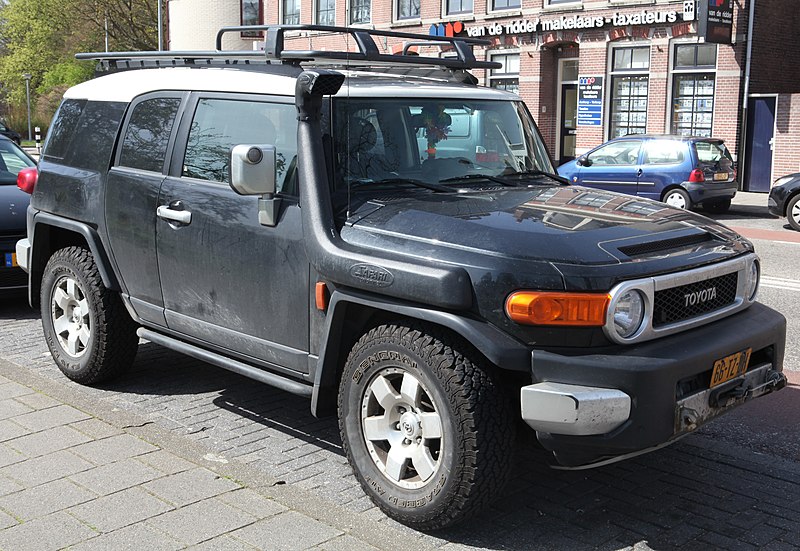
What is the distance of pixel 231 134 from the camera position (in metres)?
4.95

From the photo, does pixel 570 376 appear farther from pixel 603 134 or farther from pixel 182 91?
pixel 603 134

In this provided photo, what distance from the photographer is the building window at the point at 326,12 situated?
34141 mm

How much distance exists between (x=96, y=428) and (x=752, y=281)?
353 cm

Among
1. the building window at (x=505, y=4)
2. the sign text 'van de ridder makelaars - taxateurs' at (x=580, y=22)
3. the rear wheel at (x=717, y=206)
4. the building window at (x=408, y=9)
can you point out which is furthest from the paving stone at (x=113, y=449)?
the building window at (x=408, y=9)

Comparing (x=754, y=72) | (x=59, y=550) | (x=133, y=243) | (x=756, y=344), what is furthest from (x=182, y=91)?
(x=754, y=72)

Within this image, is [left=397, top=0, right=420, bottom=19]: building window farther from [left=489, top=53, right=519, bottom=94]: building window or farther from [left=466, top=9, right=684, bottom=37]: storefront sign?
[left=489, top=53, right=519, bottom=94]: building window

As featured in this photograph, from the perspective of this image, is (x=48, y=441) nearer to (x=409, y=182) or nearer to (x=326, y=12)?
(x=409, y=182)

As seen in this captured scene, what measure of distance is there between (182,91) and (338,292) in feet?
6.03

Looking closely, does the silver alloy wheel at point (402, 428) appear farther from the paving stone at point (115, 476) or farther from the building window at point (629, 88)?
the building window at point (629, 88)

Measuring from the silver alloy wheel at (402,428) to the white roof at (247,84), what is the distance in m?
1.49

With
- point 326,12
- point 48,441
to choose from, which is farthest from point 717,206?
point 326,12

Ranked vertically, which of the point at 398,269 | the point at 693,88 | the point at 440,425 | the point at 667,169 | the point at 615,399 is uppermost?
the point at 693,88

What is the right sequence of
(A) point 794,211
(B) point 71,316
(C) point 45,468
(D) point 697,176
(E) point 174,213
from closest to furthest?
(C) point 45,468 < (E) point 174,213 < (B) point 71,316 < (A) point 794,211 < (D) point 697,176

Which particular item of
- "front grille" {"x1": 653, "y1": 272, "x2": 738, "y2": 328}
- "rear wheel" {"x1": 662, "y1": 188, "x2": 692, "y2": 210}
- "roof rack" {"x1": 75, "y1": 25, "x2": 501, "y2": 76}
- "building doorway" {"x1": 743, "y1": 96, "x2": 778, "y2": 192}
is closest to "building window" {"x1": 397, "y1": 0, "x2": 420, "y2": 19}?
"building doorway" {"x1": 743, "y1": 96, "x2": 778, "y2": 192}
